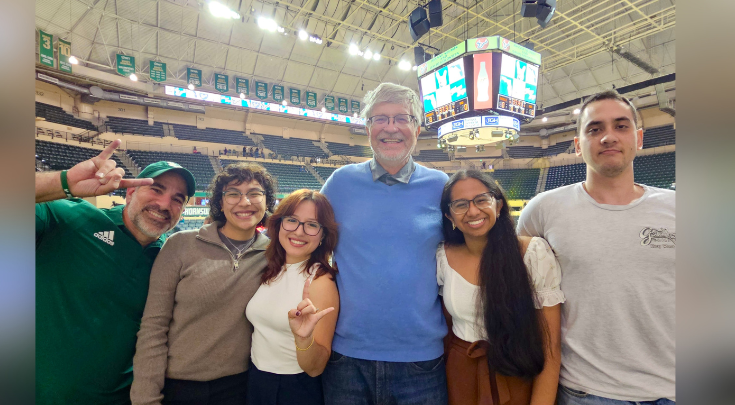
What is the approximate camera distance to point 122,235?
1.91 metres

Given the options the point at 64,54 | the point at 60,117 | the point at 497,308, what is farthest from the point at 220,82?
the point at 497,308

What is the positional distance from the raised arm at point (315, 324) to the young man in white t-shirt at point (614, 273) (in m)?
1.28

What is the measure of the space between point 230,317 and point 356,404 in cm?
88

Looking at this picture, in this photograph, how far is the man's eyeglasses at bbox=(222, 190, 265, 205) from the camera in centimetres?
205

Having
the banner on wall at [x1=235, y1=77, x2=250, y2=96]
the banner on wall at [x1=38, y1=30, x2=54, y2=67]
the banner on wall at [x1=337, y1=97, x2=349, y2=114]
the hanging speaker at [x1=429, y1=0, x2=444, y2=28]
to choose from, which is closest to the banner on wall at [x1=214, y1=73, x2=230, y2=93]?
the banner on wall at [x1=235, y1=77, x2=250, y2=96]

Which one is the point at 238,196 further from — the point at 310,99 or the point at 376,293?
the point at 310,99

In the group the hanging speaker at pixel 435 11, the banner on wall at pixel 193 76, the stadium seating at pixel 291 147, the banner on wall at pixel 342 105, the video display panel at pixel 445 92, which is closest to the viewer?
the hanging speaker at pixel 435 11

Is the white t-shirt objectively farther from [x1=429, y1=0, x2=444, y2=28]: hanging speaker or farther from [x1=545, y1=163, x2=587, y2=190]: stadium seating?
[x1=545, y1=163, x2=587, y2=190]: stadium seating

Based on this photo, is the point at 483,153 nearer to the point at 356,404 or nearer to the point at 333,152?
the point at 333,152

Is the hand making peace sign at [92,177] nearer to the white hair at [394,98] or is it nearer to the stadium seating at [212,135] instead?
the white hair at [394,98]

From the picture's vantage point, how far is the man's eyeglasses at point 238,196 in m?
2.05

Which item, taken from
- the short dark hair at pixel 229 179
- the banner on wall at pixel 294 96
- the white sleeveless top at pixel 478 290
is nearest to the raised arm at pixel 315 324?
the white sleeveless top at pixel 478 290

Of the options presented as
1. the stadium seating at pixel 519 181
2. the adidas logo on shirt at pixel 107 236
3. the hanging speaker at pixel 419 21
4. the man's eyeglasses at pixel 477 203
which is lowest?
the adidas logo on shirt at pixel 107 236

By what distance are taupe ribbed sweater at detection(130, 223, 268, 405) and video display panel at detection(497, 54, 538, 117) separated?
9938mm
